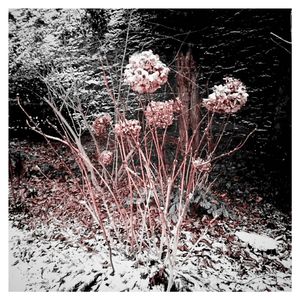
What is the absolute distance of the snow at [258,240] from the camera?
200 centimetres

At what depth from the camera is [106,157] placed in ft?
6.73

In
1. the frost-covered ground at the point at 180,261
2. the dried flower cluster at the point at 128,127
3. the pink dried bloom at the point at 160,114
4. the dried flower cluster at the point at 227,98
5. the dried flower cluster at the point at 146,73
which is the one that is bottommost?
the frost-covered ground at the point at 180,261

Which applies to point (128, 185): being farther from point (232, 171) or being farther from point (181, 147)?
point (232, 171)

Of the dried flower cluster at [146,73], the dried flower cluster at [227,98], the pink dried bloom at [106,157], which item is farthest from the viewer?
the pink dried bloom at [106,157]

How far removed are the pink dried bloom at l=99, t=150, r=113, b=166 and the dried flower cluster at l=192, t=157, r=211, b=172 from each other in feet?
1.62

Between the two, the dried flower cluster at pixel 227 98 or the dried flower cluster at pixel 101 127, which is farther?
the dried flower cluster at pixel 101 127

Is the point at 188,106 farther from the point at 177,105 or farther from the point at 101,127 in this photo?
the point at 101,127

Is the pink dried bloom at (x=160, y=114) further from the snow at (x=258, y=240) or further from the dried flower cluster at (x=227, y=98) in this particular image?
the snow at (x=258, y=240)

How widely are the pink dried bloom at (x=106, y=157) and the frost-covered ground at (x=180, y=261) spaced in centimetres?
43

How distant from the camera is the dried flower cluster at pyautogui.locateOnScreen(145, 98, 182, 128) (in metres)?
2.00

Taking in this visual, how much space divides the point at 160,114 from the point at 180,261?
87 centimetres

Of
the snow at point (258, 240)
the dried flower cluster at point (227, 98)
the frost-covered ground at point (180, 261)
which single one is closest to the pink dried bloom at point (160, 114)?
the dried flower cluster at point (227, 98)

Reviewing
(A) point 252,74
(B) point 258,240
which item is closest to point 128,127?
(A) point 252,74
